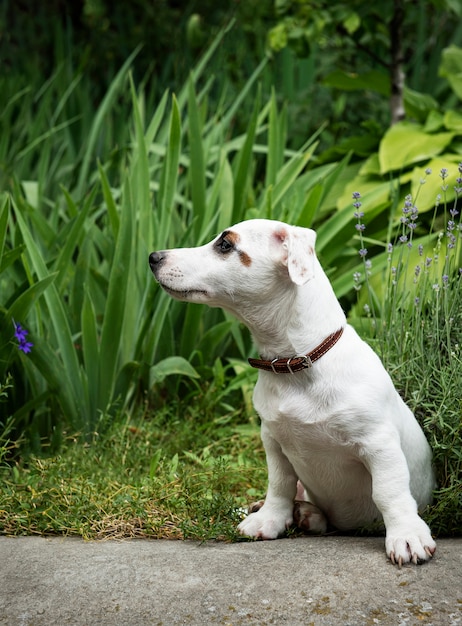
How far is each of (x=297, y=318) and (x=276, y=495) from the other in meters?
0.62

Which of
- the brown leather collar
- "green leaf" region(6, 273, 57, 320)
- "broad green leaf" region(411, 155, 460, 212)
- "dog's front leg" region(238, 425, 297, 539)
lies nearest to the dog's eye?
the brown leather collar

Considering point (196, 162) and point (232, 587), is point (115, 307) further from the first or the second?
point (232, 587)

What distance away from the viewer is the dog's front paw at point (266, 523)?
2.60m

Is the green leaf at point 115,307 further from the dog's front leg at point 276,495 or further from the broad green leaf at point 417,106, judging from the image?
the broad green leaf at point 417,106

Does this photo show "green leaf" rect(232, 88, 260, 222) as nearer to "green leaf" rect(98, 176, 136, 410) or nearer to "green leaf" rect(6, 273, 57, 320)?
"green leaf" rect(98, 176, 136, 410)

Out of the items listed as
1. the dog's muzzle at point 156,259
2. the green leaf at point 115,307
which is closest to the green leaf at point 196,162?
the green leaf at point 115,307

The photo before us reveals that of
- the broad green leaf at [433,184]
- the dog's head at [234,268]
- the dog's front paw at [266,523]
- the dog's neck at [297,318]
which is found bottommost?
the dog's front paw at [266,523]

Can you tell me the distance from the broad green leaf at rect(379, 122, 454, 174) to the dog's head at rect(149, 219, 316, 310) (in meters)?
2.27

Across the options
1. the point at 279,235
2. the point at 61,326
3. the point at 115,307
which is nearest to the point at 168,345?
the point at 115,307

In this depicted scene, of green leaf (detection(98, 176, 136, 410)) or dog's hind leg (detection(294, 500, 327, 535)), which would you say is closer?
dog's hind leg (detection(294, 500, 327, 535))

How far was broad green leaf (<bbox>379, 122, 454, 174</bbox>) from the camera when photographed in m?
4.60

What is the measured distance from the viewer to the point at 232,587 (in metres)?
2.16

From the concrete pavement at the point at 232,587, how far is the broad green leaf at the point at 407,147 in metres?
2.68

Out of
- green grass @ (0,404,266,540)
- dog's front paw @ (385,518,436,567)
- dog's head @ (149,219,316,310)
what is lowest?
green grass @ (0,404,266,540)
